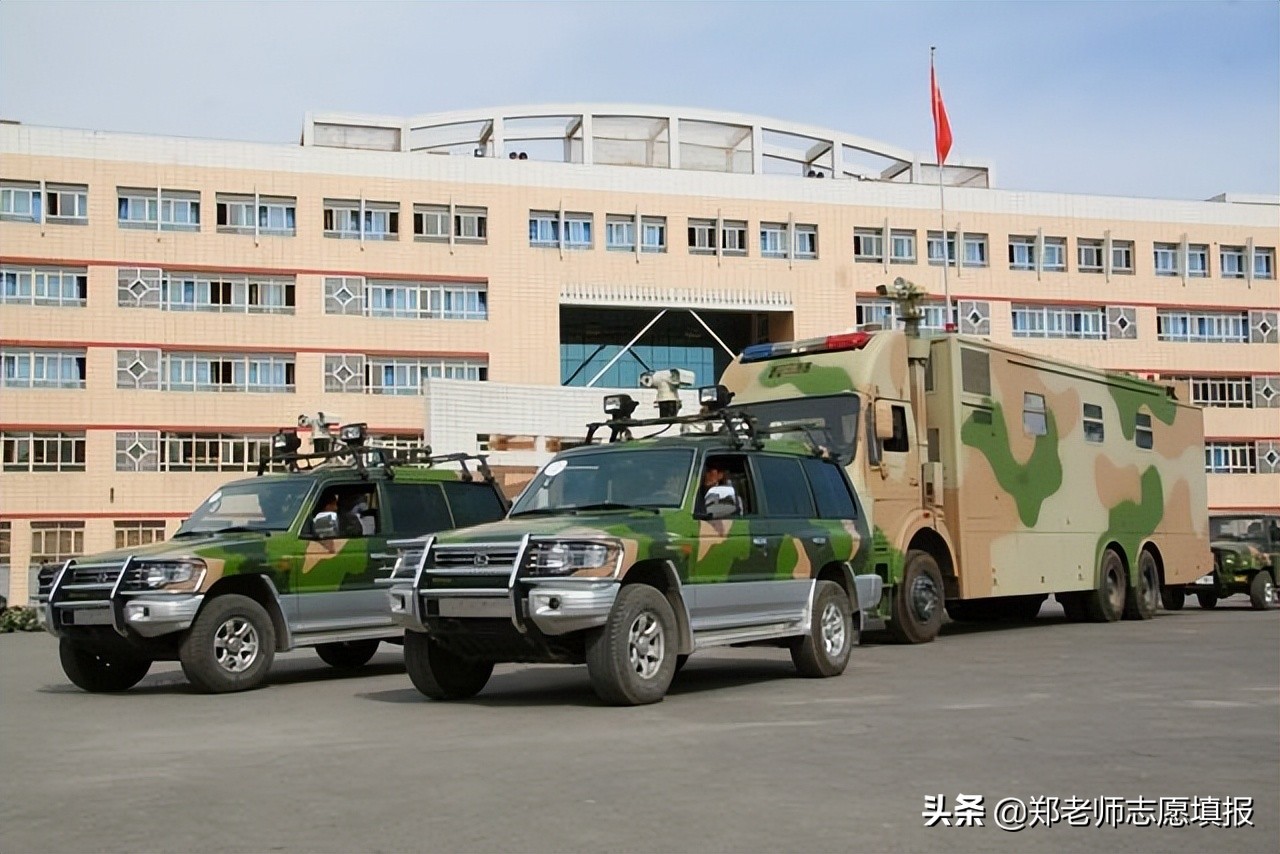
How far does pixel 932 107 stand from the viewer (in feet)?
148

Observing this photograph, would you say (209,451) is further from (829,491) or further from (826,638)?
(826,638)

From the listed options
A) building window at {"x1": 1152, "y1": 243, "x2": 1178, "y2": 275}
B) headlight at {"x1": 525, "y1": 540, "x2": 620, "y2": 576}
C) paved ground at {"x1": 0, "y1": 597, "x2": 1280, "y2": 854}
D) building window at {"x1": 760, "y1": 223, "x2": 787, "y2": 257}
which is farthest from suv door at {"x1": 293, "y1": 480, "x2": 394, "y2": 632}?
building window at {"x1": 1152, "y1": 243, "x2": 1178, "y2": 275}

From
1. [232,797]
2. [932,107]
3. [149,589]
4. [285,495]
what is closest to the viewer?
[232,797]

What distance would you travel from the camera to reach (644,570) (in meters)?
11.8

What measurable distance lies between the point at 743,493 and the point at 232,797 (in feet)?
21.1

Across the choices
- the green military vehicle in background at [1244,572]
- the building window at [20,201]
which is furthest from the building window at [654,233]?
the green military vehicle in background at [1244,572]

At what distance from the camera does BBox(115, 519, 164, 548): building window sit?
49.9m

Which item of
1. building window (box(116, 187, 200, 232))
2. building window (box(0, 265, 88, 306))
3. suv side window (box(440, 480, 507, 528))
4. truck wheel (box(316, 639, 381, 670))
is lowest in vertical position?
truck wheel (box(316, 639, 381, 670))

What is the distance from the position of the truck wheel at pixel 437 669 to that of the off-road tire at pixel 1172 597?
15851mm

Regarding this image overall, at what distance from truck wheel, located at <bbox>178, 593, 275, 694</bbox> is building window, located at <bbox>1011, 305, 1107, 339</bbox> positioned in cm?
5007

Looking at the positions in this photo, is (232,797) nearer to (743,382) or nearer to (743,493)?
(743,493)

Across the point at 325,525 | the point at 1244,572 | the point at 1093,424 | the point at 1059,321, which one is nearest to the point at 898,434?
the point at 1093,424

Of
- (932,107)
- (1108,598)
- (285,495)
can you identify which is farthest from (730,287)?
(285,495)

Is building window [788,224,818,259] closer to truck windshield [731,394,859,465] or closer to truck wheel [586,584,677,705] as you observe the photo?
truck windshield [731,394,859,465]
